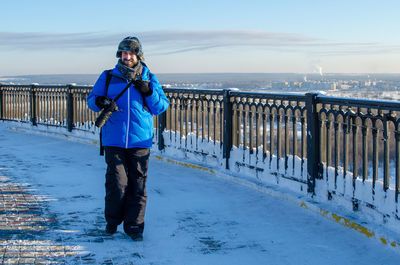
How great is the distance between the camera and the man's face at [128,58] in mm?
5211

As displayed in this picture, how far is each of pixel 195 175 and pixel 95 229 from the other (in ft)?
11.4

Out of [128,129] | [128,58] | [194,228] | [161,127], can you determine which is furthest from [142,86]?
[161,127]

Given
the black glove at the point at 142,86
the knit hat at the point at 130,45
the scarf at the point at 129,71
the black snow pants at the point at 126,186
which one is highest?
the knit hat at the point at 130,45

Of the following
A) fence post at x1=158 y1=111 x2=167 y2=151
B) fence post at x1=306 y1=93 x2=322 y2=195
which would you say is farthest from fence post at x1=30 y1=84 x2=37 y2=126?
fence post at x1=306 y1=93 x2=322 y2=195

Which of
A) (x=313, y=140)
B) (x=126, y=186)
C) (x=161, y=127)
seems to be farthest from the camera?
(x=161, y=127)

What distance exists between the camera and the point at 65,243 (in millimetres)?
5027

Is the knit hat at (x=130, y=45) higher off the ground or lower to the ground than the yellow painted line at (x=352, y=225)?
higher

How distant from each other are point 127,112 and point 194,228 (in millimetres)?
1455

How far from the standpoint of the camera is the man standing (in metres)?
5.18

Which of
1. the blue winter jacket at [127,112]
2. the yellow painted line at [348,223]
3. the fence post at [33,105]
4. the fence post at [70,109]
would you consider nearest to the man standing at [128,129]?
the blue winter jacket at [127,112]

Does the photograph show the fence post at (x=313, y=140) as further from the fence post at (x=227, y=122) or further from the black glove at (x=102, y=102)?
the black glove at (x=102, y=102)

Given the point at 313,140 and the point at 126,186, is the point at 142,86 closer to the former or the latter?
the point at 126,186

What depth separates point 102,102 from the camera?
16.8 ft

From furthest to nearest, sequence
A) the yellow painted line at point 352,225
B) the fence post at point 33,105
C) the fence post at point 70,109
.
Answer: the fence post at point 33,105
the fence post at point 70,109
the yellow painted line at point 352,225
